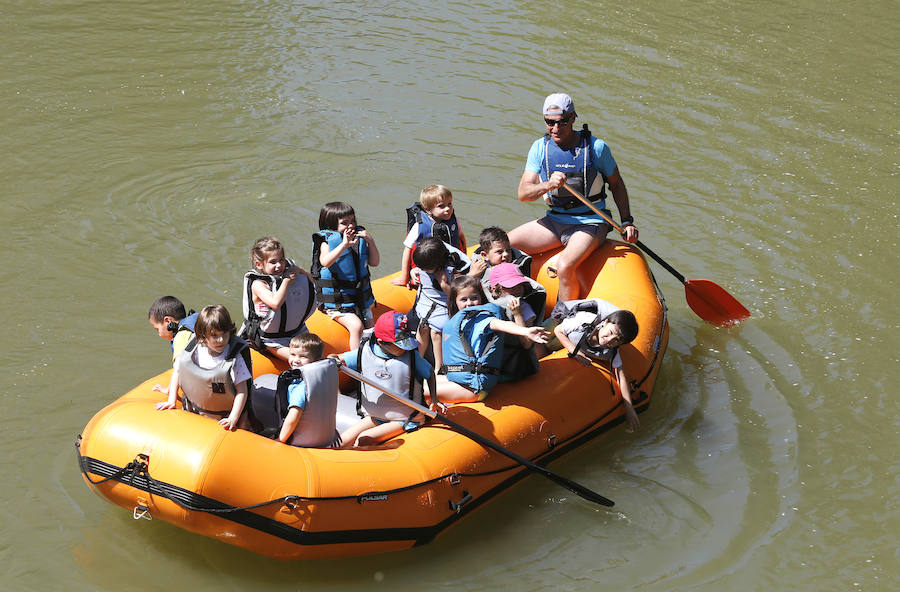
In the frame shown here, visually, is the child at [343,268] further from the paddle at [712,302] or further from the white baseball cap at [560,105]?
the paddle at [712,302]

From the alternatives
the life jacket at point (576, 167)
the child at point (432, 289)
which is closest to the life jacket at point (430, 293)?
the child at point (432, 289)

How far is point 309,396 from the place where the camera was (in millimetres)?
4406

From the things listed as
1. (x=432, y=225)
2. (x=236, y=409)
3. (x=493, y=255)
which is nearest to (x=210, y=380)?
(x=236, y=409)

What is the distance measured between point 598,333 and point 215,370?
6.82 feet

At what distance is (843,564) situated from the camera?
482 centimetres

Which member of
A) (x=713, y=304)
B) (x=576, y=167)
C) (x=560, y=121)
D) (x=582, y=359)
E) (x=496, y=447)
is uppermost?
(x=560, y=121)

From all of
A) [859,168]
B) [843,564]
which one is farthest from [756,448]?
[859,168]

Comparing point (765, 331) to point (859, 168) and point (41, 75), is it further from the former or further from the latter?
point (41, 75)

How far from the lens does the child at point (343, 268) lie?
5.41 meters

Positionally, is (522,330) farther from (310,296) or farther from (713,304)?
(713,304)

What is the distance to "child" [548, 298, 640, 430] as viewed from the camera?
16.9 ft

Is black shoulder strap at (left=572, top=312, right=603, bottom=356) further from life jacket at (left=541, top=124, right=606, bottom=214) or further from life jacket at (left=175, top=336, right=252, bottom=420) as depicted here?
life jacket at (left=175, top=336, right=252, bottom=420)

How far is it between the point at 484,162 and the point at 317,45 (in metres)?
3.27

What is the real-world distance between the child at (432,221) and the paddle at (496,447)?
1263mm
